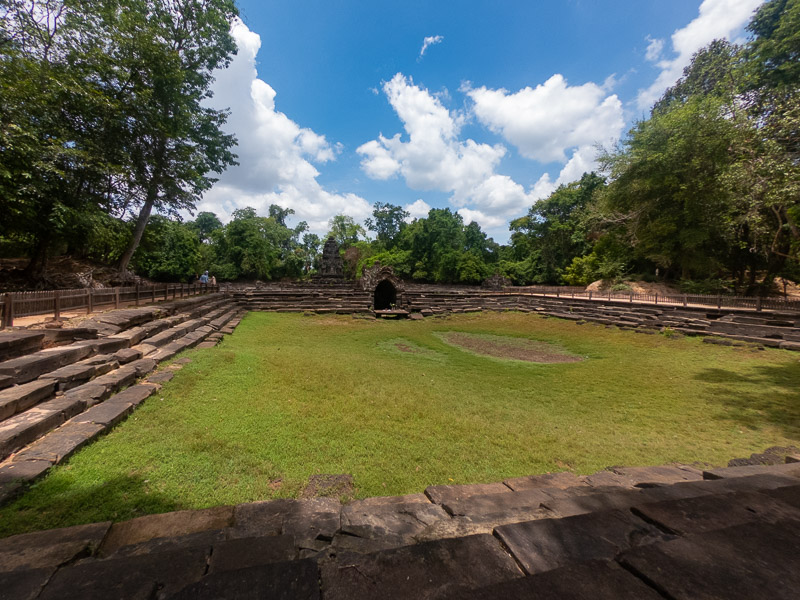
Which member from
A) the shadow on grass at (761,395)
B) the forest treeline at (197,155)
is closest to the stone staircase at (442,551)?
the shadow on grass at (761,395)

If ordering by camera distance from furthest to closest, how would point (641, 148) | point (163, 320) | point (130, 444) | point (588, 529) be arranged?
point (641, 148) → point (163, 320) → point (130, 444) → point (588, 529)

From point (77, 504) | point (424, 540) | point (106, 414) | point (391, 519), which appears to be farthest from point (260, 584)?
point (106, 414)

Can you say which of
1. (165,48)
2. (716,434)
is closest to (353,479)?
(716,434)

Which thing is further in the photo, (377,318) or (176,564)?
(377,318)

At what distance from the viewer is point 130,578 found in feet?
4.09

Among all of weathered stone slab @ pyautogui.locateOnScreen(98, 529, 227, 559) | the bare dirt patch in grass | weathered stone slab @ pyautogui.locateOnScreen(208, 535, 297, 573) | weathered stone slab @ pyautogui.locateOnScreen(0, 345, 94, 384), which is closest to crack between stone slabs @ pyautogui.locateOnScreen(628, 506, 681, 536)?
weathered stone slab @ pyautogui.locateOnScreen(208, 535, 297, 573)

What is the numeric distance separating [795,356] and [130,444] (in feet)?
50.9

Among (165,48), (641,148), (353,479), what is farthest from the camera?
(641,148)

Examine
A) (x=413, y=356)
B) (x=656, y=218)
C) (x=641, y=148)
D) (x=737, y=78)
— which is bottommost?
(x=413, y=356)

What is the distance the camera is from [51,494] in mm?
2561

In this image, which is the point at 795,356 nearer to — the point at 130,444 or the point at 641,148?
the point at 130,444

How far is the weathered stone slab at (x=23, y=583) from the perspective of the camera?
1.19 m

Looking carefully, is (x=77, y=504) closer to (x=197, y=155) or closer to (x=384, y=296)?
(x=197, y=155)

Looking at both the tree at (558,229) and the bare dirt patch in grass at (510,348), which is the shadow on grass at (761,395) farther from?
the tree at (558,229)
